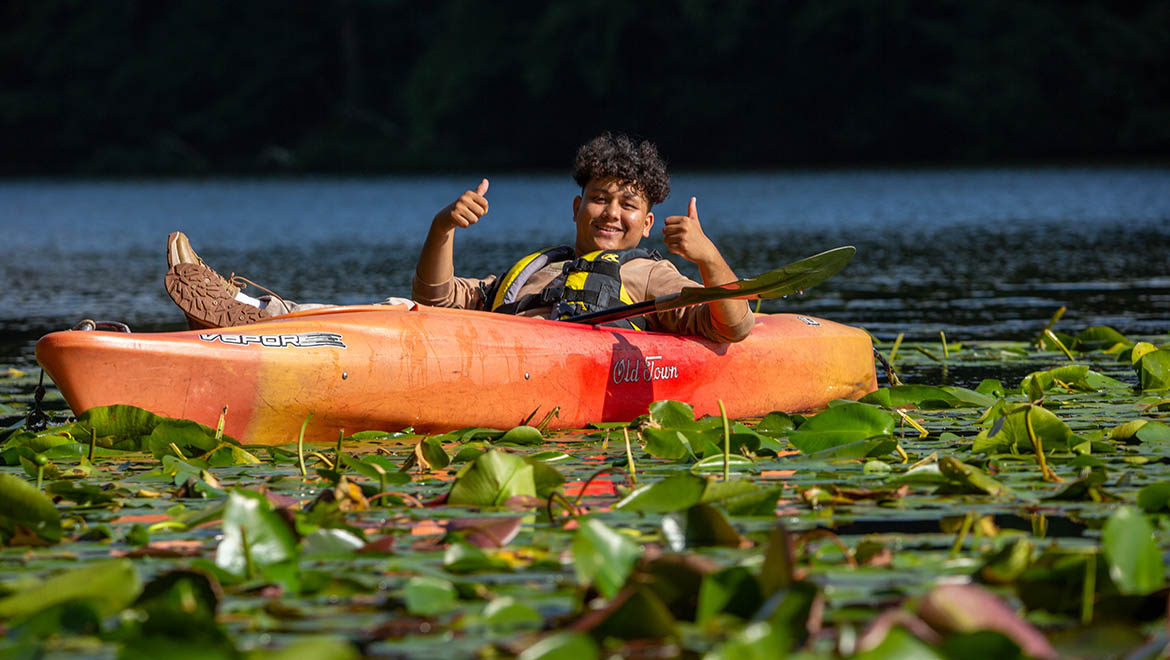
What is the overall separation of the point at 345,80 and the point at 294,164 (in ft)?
12.7

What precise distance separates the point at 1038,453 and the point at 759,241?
501 inches

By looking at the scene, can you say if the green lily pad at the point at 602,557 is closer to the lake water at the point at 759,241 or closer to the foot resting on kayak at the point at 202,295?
the foot resting on kayak at the point at 202,295

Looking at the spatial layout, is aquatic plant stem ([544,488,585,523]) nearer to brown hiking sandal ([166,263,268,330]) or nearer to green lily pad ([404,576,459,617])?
green lily pad ([404,576,459,617])

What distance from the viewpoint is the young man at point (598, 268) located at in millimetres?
5387

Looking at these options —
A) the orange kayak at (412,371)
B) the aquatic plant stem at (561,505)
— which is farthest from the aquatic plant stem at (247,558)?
the orange kayak at (412,371)

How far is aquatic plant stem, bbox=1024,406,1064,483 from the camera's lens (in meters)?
3.82

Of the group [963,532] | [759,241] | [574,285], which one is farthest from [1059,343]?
[759,241]

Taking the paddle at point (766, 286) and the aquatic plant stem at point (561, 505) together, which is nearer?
the aquatic plant stem at point (561, 505)

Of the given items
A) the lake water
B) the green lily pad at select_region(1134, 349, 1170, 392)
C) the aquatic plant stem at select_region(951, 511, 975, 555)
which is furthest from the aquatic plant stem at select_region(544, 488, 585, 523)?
the lake water

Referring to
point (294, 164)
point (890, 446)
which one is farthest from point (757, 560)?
point (294, 164)

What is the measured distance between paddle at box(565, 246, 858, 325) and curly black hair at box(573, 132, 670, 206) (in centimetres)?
62

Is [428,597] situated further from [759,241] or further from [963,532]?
[759,241]

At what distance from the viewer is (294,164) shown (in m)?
49.3

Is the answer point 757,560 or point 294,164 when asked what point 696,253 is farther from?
point 294,164
